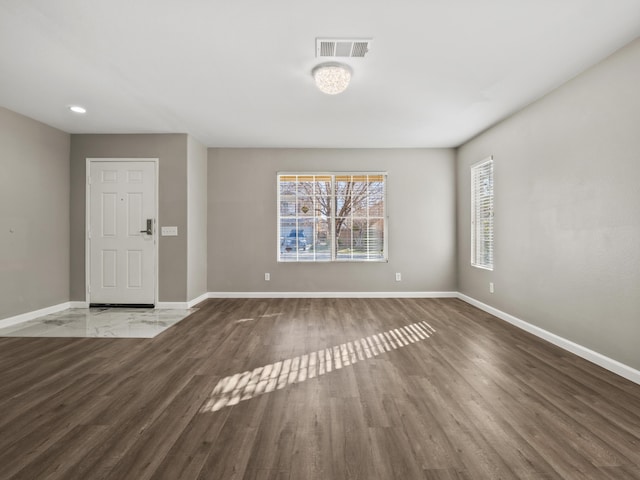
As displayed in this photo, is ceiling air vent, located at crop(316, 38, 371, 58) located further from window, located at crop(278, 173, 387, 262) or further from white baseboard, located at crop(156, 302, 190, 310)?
white baseboard, located at crop(156, 302, 190, 310)

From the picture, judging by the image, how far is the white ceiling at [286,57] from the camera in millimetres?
2201

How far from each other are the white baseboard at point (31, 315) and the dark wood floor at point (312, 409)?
0.74 meters

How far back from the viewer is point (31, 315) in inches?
169

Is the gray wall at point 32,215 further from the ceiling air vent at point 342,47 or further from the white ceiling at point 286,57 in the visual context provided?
the ceiling air vent at point 342,47

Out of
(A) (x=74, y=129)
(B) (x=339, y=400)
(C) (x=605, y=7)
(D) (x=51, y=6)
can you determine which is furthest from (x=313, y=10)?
(A) (x=74, y=129)

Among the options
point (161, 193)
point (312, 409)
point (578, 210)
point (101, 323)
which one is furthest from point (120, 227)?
point (578, 210)

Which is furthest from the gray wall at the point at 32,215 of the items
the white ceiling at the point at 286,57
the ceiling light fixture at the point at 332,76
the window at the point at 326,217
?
the ceiling light fixture at the point at 332,76

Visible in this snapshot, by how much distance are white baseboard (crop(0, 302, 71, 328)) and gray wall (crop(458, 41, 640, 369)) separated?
20.7 ft

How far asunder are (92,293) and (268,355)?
3.60 m

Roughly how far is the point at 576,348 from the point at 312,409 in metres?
2.65

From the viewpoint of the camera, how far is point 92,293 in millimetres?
4965

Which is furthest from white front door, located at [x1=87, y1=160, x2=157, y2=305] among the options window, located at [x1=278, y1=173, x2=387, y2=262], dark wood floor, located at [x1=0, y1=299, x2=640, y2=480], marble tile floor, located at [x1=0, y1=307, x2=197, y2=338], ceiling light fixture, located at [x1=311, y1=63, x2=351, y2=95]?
ceiling light fixture, located at [x1=311, y1=63, x2=351, y2=95]

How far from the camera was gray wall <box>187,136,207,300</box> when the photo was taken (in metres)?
5.01

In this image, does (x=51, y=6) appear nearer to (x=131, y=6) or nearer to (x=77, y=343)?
(x=131, y=6)
